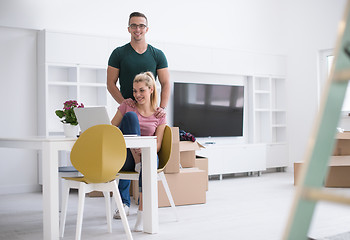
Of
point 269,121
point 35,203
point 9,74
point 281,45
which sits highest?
point 281,45

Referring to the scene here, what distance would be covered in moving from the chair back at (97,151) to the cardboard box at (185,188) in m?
1.45

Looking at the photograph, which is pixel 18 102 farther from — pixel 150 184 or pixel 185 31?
pixel 150 184

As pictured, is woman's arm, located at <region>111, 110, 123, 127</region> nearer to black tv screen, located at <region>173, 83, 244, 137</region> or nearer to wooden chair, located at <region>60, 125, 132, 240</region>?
wooden chair, located at <region>60, 125, 132, 240</region>

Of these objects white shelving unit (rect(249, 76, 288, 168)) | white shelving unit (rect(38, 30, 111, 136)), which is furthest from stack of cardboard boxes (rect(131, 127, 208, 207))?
white shelving unit (rect(249, 76, 288, 168))

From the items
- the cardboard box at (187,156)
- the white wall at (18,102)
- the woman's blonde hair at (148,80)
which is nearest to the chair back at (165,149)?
the woman's blonde hair at (148,80)

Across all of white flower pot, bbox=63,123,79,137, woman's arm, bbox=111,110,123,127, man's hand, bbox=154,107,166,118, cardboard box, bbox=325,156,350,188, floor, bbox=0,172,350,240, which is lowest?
floor, bbox=0,172,350,240

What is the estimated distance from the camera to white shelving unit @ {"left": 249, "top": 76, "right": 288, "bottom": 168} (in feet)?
23.4

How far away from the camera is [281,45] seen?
757 centimetres

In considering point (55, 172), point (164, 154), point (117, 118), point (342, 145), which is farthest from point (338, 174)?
point (55, 172)

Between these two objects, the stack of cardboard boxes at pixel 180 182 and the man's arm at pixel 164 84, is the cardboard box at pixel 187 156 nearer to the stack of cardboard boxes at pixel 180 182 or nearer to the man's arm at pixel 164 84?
the stack of cardboard boxes at pixel 180 182

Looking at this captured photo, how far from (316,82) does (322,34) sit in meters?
0.71

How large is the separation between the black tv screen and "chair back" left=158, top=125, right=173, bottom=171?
114 inches

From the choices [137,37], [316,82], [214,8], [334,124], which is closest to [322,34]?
[316,82]

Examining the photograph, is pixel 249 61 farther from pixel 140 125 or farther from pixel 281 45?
pixel 140 125
